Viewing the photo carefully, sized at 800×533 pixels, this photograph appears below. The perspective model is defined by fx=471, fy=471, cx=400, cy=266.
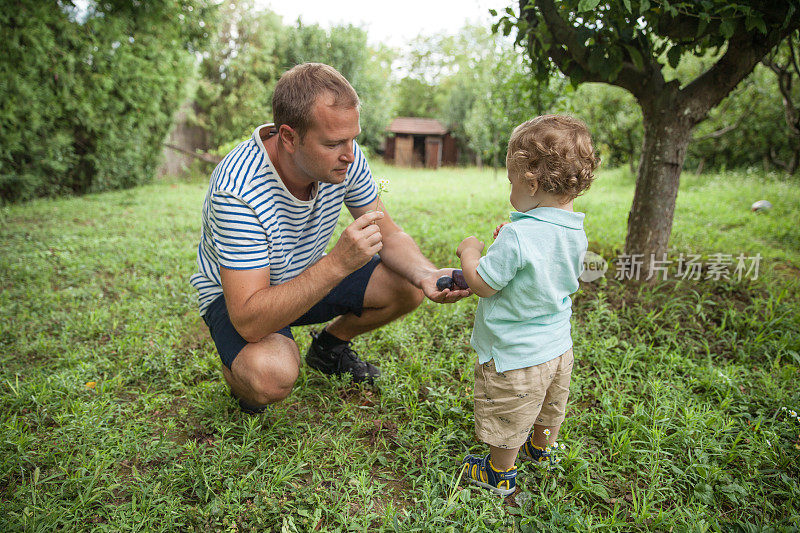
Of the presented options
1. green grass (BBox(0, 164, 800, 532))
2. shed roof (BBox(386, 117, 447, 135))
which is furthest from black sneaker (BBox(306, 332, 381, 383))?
shed roof (BBox(386, 117, 447, 135))

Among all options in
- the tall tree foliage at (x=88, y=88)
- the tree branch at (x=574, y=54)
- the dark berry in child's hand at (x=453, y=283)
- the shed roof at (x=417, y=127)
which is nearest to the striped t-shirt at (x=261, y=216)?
the dark berry in child's hand at (x=453, y=283)

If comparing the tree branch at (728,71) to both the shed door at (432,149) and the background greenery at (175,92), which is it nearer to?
the background greenery at (175,92)

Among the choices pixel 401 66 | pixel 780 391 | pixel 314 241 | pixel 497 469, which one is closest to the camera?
pixel 497 469

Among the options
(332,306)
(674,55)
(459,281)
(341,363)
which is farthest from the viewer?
(674,55)

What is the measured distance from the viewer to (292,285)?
194cm

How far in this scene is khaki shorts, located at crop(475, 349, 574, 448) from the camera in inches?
69.1

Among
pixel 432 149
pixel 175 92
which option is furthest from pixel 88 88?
pixel 432 149

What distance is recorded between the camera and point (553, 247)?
167 centimetres

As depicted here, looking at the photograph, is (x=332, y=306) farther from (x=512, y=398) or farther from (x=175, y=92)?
(x=175, y=92)

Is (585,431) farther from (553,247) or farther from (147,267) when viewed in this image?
(147,267)

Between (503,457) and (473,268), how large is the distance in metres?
0.78

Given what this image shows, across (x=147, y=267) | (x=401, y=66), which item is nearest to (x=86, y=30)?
(x=147, y=267)

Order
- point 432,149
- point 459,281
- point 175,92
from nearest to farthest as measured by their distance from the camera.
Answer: point 459,281, point 175,92, point 432,149

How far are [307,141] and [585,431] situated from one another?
1.88 m
